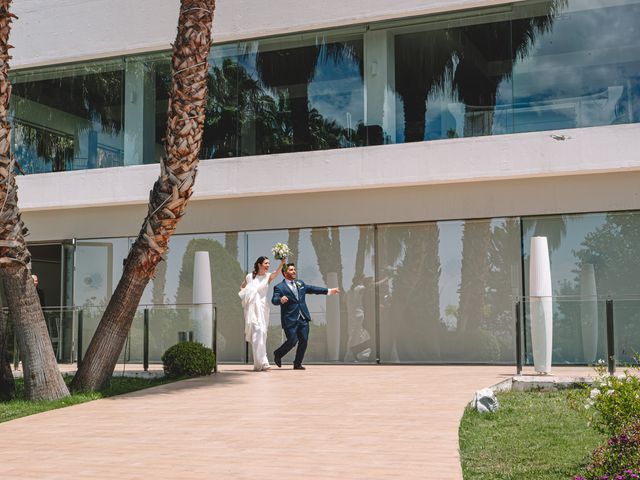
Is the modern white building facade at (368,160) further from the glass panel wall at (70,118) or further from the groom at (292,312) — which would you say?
the groom at (292,312)

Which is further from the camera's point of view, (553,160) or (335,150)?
(335,150)

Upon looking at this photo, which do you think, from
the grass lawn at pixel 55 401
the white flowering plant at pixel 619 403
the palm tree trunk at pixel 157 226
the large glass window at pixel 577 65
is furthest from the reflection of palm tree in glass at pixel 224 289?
the white flowering plant at pixel 619 403

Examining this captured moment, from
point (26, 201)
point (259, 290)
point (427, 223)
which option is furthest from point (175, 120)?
point (26, 201)

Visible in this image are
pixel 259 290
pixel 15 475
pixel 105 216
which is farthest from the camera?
pixel 105 216

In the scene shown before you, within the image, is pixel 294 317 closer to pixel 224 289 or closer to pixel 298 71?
pixel 224 289

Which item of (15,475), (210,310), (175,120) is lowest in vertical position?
(15,475)

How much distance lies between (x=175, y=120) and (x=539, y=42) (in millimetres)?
7648

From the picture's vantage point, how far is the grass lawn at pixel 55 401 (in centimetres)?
1041

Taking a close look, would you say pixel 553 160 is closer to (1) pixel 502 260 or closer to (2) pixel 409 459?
(1) pixel 502 260

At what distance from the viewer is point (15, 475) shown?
21.7 feet

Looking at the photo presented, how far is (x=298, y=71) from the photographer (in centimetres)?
1802

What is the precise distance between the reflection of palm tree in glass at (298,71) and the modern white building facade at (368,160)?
A: 0.12 ft

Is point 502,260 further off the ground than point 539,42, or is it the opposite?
point 539,42

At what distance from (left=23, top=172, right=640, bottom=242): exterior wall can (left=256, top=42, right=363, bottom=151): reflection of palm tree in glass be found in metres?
1.46
